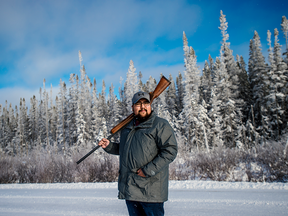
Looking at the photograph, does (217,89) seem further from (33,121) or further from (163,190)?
(33,121)

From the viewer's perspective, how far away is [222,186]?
739 cm

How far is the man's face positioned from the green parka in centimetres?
13

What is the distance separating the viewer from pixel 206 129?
3153cm

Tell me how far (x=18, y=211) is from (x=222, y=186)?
665 centimetres

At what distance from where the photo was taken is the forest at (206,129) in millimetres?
10656

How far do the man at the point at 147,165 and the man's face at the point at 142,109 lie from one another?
0.11 meters

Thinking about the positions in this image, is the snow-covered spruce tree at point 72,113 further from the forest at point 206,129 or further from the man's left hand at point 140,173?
the man's left hand at point 140,173

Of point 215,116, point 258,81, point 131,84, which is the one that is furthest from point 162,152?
point 131,84

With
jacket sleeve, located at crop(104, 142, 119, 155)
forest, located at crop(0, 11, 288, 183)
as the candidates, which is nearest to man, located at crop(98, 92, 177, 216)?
jacket sleeve, located at crop(104, 142, 119, 155)

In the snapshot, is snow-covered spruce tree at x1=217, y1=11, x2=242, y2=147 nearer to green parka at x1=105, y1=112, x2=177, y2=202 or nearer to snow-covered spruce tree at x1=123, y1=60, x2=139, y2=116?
snow-covered spruce tree at x1=123, y1=60, x2=139, y2=116

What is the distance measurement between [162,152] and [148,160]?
19 centimetres

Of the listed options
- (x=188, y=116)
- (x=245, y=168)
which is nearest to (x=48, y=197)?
(x=245, y=168)

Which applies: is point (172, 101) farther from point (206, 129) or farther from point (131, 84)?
point (206, 129)

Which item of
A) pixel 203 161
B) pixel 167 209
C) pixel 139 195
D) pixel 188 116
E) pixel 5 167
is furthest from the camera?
pixel 188 116
